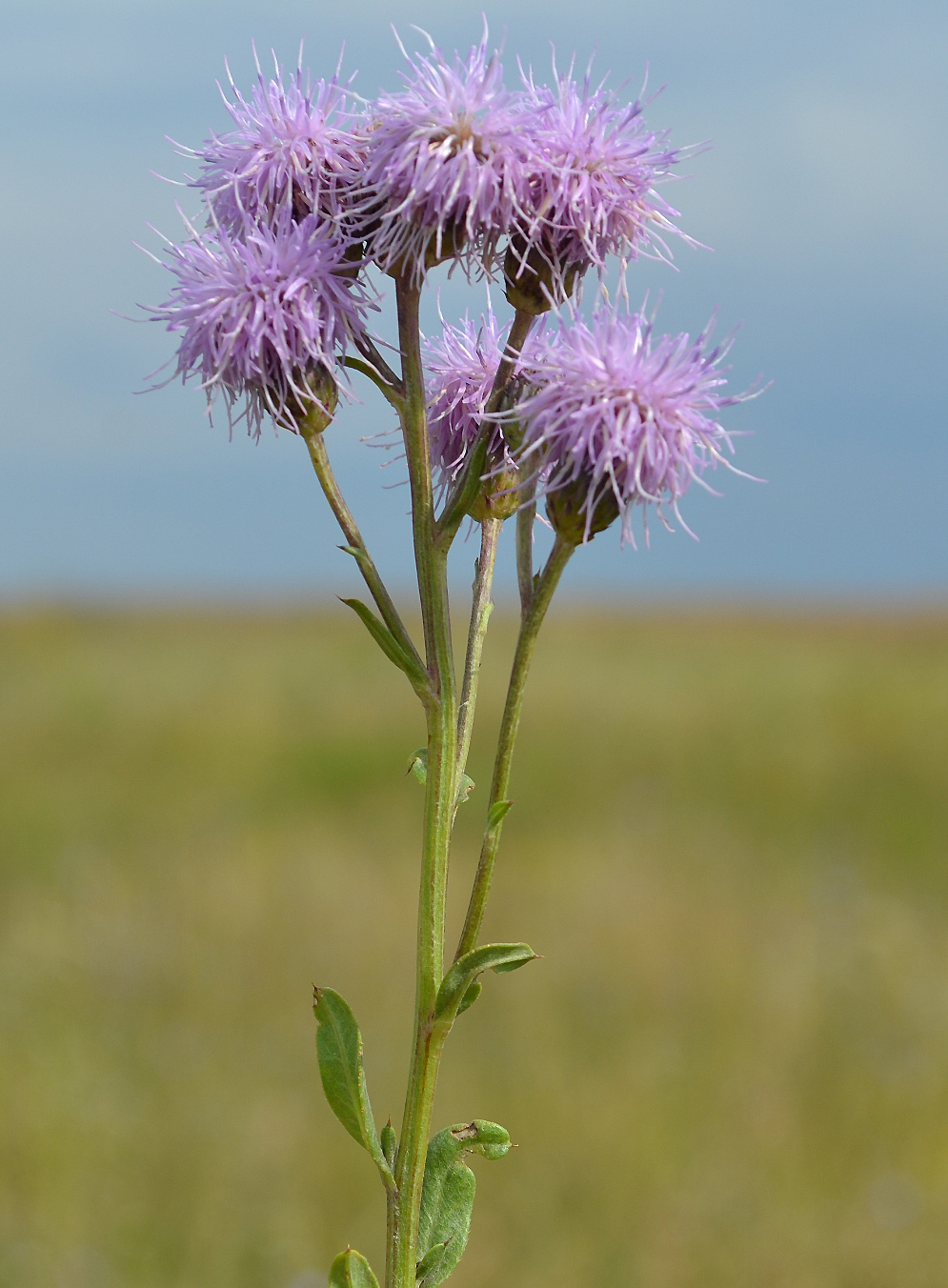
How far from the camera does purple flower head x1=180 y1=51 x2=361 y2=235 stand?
1.25 m

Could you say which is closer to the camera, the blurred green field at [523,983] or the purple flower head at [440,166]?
the purple flower head at [440,166]

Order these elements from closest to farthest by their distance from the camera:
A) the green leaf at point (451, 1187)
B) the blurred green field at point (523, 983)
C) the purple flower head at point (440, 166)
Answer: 1. the purple flower head at point (440, 166)
2. the green leaf at point (451, 1187)
3. the blurred green field at point (523, 983)

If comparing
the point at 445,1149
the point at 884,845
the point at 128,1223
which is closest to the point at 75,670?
the point at 884,845

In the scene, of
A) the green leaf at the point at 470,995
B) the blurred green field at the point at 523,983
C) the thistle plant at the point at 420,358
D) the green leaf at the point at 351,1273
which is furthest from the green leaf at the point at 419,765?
the blurred green field at the point at 523,983

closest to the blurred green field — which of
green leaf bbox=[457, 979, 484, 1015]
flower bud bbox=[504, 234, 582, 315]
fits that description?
green leaf bbox=[457, 979, 484, 1015]

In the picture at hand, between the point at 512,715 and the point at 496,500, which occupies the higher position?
the point at 496,500

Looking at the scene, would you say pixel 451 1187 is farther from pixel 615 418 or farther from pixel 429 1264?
pixel 615 418

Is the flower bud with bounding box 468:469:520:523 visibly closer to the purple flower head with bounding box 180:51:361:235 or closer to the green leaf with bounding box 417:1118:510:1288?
the purple flower head with bounding box 180:51:361:235

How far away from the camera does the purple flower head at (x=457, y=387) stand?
4.60ft

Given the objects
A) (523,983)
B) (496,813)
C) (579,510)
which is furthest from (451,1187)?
(523,983)

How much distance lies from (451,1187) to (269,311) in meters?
0.94

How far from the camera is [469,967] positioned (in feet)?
3.88

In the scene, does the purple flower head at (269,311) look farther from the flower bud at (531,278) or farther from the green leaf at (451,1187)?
the green leaf at (451,1187)

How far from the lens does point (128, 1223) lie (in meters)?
5.91
